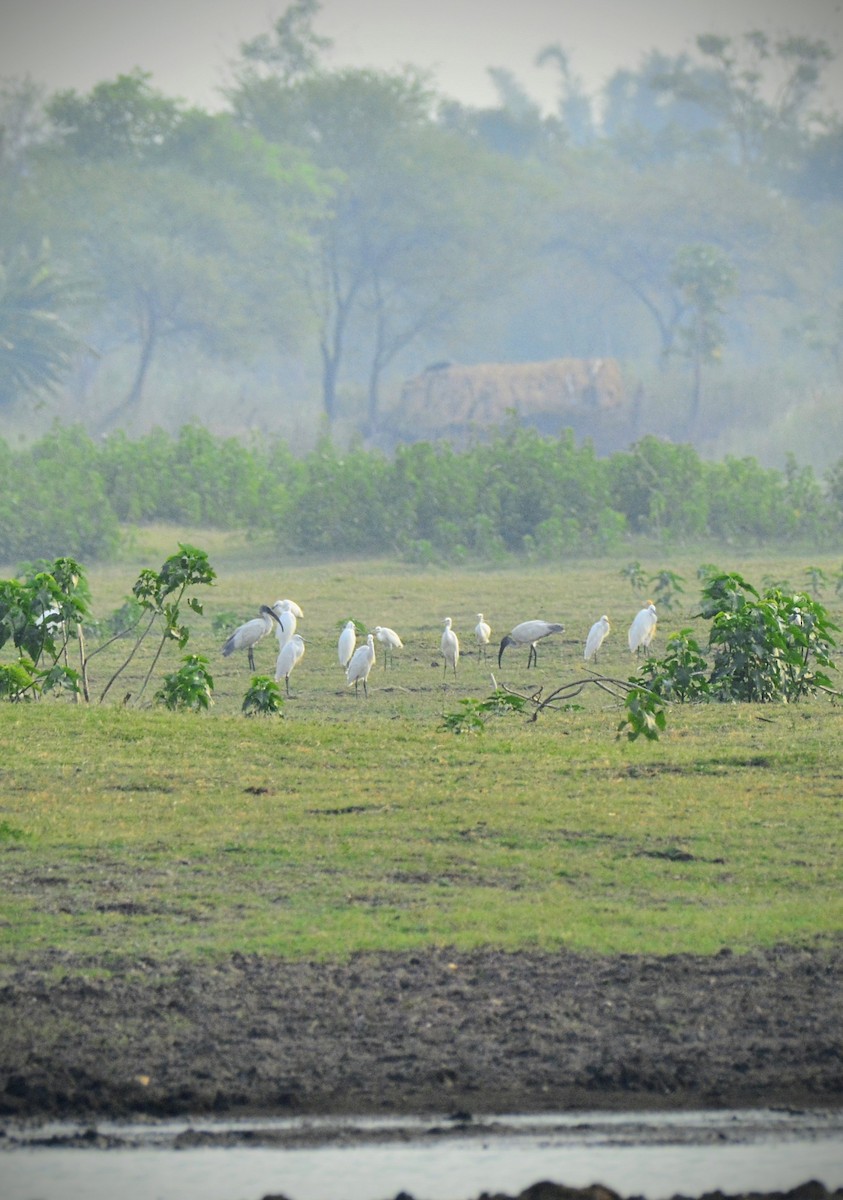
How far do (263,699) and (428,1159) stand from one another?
5389mm

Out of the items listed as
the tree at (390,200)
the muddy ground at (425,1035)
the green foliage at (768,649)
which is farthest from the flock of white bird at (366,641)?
the tree at (390,200)

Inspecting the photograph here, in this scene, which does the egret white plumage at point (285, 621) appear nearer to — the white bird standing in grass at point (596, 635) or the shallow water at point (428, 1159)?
the white bird standing in grass at point (596, 635)

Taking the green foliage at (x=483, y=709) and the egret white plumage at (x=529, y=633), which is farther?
the egret white plumage at (x=529, y=633)

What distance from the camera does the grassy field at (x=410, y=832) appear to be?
19.0 ft

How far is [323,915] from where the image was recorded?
19.4 feet

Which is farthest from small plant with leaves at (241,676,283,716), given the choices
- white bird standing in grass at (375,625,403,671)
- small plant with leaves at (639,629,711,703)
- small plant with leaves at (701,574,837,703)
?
white bird standing in grass at (375,625,403,671)

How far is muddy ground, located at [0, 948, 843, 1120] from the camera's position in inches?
183

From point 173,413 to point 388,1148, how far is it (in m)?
38.1

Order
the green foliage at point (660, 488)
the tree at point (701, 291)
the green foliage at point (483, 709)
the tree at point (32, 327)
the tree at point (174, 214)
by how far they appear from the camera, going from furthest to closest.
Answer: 1. the tree at point (174, 214)
2. the tree at point (701, 291)
3. the tree at point (32, 327)
4. the green foliage at point (660, 488)
5. the green foliage at point (483, 709)

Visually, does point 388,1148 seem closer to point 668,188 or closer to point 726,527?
point 726,527

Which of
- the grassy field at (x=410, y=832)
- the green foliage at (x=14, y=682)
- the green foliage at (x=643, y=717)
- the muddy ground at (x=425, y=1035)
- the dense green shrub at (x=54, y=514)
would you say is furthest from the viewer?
the dense green shrub at (x=54, y=514)

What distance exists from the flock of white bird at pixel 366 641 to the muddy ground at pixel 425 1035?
5.90 m

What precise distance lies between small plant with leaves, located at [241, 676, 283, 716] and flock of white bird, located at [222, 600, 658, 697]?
1.57m

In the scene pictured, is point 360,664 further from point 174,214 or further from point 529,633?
point 174,214
